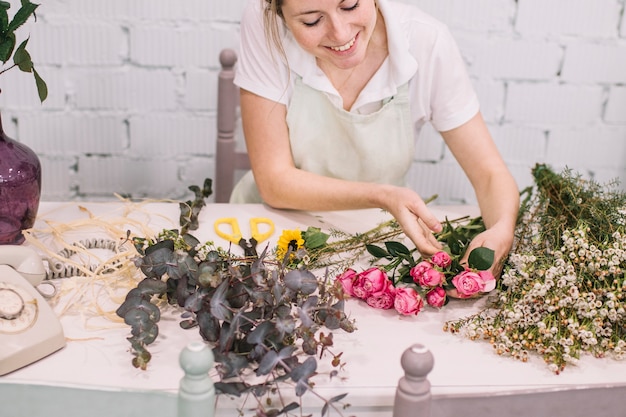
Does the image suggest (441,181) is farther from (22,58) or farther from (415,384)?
(415,384)

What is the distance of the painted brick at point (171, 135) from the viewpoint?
2250mm

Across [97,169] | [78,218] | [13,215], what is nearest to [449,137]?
[78,218]

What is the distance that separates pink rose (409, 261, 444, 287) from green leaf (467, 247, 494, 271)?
0.22 feet

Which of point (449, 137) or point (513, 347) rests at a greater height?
point (449, 137)

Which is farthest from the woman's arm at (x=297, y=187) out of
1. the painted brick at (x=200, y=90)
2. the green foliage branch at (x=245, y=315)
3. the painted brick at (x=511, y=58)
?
the painted brick at (x=511, y=58)

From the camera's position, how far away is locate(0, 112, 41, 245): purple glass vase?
128 cm

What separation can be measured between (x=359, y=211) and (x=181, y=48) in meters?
0.85

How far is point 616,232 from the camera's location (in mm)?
1155

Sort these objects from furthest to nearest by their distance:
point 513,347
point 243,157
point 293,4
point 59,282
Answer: point 243,157
point 293,4
point 59,282
point 513,347

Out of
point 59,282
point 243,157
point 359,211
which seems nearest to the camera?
point 59,282

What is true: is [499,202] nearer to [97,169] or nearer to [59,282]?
[59,282]

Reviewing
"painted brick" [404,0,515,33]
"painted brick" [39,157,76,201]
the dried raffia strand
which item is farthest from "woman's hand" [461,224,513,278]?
"painted brick" [39,157,76,201]

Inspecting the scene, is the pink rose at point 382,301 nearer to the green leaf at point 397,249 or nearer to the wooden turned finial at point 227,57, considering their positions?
the green leaf at point 397,249

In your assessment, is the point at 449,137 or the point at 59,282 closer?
the point at 59,282
